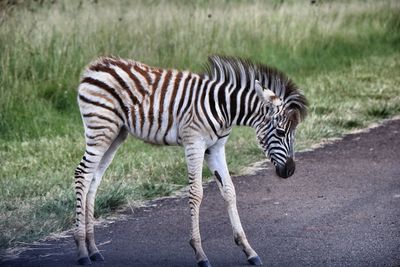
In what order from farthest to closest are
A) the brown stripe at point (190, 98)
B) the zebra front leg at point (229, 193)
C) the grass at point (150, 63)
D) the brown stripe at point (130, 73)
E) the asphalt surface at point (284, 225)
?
the grass at point (150, 63) → the brown stripe at point (130, 73) → the brown stripe at point (190, 98) → the asphalt surface at point (284, 225) → the zebra front leg at point (229, 193)

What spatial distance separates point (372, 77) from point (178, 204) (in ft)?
24.0

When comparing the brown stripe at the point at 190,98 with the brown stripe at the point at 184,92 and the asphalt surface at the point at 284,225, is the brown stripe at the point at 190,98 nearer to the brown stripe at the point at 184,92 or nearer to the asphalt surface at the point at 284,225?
the brown stripe at the point at 184,92

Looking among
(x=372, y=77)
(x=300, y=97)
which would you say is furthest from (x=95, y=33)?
(x=300, y=97)

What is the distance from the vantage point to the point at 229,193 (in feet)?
21.5

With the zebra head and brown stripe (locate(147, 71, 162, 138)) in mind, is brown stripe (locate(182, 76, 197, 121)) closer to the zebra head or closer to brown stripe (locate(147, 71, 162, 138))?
brown stripe (locate(147, 71, 162, 138))

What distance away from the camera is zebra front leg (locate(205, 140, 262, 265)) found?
6.34 meters

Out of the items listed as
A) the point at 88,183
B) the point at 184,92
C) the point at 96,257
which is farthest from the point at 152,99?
the point at 96,257

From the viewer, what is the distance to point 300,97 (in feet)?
22.2

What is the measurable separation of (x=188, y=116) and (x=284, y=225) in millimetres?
1345

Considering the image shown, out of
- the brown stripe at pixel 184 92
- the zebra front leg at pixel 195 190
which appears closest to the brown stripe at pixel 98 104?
the brown stripe at pixel 184 92

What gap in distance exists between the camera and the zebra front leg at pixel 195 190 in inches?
247

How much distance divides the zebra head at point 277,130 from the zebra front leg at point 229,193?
1.04 feet

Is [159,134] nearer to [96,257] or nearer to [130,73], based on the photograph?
[130,73]

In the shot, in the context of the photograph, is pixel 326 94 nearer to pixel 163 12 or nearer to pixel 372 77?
pixel 372 77
